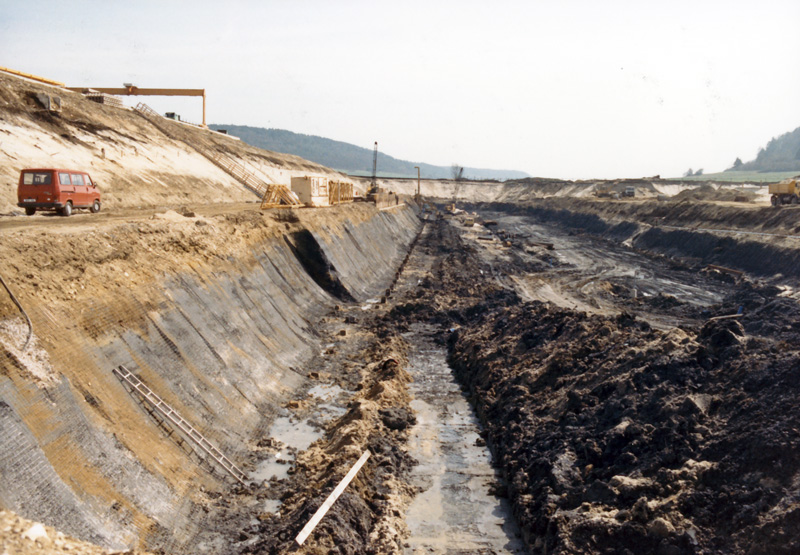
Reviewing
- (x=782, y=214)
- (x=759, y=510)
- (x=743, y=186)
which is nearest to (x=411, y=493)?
(x=759, y=510)

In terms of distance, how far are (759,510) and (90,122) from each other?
1352 inches

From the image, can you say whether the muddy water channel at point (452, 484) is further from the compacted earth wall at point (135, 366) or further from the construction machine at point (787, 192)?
the construction machine at point (787, 192)

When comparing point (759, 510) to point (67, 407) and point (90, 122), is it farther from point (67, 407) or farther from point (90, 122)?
point (90, 122)

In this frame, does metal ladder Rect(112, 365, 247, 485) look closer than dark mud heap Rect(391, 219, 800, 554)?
No

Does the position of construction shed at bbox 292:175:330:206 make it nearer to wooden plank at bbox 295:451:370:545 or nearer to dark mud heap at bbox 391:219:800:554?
dark mud heap at bbox 391:219:800:554

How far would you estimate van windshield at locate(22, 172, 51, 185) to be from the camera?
17500mm

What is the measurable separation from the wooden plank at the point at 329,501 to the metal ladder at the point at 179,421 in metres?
2.18

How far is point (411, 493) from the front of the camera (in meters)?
11.5

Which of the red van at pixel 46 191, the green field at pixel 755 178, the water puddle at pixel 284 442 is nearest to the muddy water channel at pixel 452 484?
the water puddle at pixel 284 442

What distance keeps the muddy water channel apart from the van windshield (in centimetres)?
1308

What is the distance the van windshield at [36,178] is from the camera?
17500 mm

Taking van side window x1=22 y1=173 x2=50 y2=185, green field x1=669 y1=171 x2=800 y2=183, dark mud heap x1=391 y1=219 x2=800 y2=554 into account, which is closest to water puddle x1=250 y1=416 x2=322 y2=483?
dark mud heap x1=391 y1=219 x2=800 y2=554

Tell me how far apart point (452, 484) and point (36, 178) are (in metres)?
15.5

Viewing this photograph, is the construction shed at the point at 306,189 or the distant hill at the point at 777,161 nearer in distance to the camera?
the construction shed at the point at 306,189
